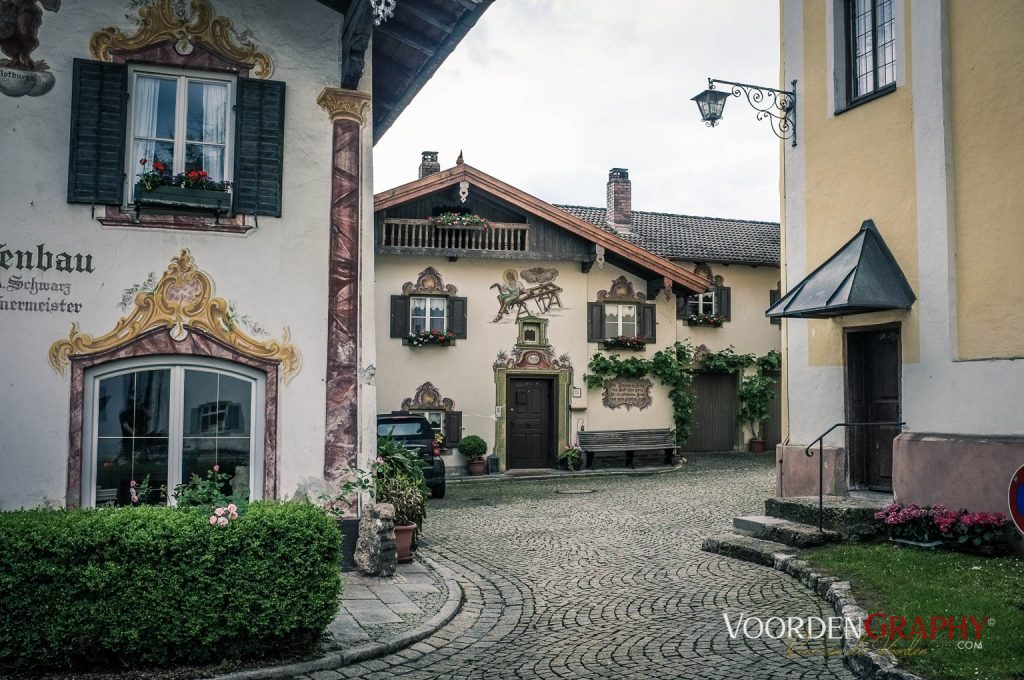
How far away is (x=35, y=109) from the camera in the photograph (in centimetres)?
781

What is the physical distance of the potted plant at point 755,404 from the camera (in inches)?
940

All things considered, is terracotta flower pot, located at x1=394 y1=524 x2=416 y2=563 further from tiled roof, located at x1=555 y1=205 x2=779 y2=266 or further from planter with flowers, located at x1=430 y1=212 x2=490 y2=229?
tiled roof, located at x1=555 y1=205 x2=779 y2=266

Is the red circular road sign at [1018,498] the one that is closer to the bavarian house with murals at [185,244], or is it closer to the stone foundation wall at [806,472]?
the bavarian house with murals at [185,244]

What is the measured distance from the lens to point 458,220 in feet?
64.5

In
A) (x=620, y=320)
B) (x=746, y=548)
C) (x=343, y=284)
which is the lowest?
(x=746, y=548)

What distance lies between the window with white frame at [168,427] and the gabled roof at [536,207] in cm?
1115

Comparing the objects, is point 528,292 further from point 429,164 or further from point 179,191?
point 179,191

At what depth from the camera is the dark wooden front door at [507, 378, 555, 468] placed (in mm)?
20656

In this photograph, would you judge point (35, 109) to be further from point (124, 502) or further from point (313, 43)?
point (124, 502)

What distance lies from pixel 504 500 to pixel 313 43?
8929 mm

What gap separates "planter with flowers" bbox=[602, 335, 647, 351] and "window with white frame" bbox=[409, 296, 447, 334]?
3.91m

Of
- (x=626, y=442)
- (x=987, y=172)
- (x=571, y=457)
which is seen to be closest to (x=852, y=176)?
(x=987, y=172)

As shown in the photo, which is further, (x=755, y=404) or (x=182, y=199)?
(x=755, y=404)

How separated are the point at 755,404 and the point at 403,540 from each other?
16.5 meters
